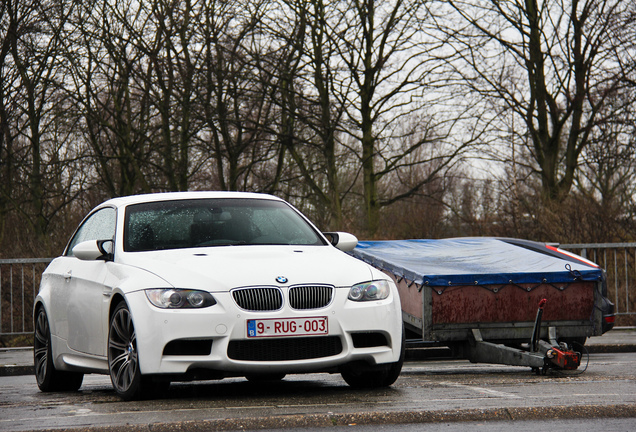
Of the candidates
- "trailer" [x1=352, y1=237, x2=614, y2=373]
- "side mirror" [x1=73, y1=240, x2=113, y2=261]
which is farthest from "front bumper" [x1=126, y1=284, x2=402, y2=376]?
"trailer" [x1=352, y1=237, x2=614, y2=373]

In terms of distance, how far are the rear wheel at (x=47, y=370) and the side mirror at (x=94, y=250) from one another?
4.18 ft

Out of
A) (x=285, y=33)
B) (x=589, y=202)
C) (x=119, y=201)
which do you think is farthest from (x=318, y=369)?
(x=285, y=33)

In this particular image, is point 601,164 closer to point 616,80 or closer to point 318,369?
point 616,80

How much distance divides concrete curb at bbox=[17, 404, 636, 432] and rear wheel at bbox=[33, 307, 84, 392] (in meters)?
3.17

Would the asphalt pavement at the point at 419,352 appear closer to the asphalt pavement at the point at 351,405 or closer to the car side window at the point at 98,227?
the asphalt pavement at the point at 351,405

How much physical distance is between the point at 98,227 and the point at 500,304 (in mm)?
3944

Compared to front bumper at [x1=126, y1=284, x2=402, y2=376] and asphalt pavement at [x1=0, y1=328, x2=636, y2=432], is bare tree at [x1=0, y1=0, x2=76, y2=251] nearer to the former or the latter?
asphalt pavement at [x1=0, y1=328, x2=636, y2=432]

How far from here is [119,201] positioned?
8070 mm

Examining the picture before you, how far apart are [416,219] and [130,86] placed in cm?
918

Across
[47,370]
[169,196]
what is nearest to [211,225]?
[169,196]

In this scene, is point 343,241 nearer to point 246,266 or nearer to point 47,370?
point 246,266

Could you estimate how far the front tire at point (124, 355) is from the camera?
6.48 m

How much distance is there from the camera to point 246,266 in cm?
658

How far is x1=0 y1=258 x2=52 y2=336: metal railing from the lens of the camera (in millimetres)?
14266
